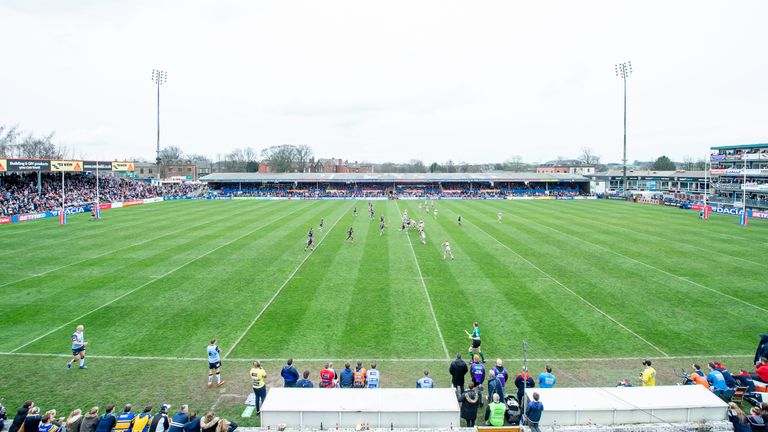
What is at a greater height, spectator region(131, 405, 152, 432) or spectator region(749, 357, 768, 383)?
spectator region(749, 357, 768, 383)

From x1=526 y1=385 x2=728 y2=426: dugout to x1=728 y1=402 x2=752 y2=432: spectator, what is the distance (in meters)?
0.16

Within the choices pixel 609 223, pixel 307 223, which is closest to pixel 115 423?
pixel 307 223

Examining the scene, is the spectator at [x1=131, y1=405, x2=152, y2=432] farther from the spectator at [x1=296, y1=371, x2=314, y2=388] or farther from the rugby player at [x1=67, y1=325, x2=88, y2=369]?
the rugby player at [x1=67, y1=325, x2=88, y2=369]

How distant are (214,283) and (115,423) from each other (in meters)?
13.4

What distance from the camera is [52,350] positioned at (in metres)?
14.9

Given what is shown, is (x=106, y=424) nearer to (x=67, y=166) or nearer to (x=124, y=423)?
(x=124, y=423)

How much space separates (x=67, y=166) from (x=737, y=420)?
7280cm

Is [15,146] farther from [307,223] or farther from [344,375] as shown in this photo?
[344,375]

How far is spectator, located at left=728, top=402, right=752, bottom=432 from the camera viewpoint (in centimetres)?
898

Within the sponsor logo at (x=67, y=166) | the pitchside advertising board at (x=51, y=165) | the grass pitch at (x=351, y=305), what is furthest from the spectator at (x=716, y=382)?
the sponsor logo at (x=67, y=166)

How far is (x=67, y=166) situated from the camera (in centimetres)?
6144

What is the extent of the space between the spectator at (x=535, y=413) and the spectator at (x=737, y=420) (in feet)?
12.3

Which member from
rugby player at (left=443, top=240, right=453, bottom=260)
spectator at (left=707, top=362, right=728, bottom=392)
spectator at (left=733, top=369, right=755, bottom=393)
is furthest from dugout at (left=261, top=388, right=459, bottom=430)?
rugby player at (left=443, top=240, right=453, bottom=260)

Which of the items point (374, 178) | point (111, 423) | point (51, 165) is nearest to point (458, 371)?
point (111, 423)
